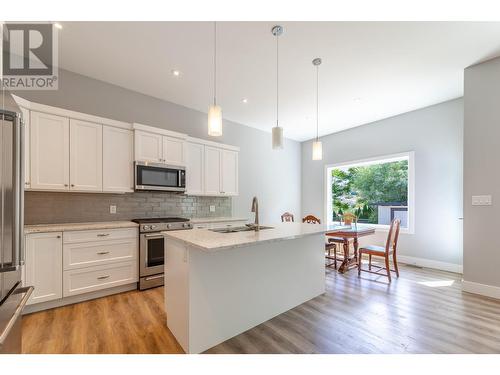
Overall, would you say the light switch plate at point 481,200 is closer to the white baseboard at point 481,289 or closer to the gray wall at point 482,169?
the gray wall at point 482,169

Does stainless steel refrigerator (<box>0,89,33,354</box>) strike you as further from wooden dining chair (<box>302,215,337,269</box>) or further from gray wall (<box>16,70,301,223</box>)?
wooden dining chair (<box>302,215,337,269</box>)

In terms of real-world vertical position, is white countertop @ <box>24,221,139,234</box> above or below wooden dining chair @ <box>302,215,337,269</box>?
above

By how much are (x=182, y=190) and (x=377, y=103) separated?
3625 mm

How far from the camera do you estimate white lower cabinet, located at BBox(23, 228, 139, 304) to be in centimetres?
235

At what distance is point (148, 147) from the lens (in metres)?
3.33

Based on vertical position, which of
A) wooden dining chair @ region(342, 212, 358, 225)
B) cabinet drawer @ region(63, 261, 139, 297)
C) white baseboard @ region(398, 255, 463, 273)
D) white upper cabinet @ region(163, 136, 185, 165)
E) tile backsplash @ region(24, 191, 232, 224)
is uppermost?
white upper cabinet @ region(163, 136, 185, 165)

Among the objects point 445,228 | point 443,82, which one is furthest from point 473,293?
point 443,82

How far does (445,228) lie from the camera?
385 centimetres

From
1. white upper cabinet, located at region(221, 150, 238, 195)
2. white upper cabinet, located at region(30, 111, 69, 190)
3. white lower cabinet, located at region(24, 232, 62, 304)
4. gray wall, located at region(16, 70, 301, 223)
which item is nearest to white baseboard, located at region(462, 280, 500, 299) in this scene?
gray wall, located at region(16, 70, 301, 223)

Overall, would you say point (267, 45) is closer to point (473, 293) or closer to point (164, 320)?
point (164, 320)

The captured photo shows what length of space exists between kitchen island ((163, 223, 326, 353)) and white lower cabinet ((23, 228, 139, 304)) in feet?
3.82

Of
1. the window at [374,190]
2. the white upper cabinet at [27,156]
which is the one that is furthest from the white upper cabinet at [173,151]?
the window at [374,190]

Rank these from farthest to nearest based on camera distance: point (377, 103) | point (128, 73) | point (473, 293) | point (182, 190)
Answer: point (377, 103) < point (182, 190) < point (128, 73) < point (473, 293)

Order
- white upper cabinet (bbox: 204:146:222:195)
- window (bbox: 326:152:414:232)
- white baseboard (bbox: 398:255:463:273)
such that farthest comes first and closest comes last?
window (bbox: 326:152:414:232) < white upper cabinet (bbox: 204:146:222:195) < white baseboard (bbox: 398:255:463:273)
